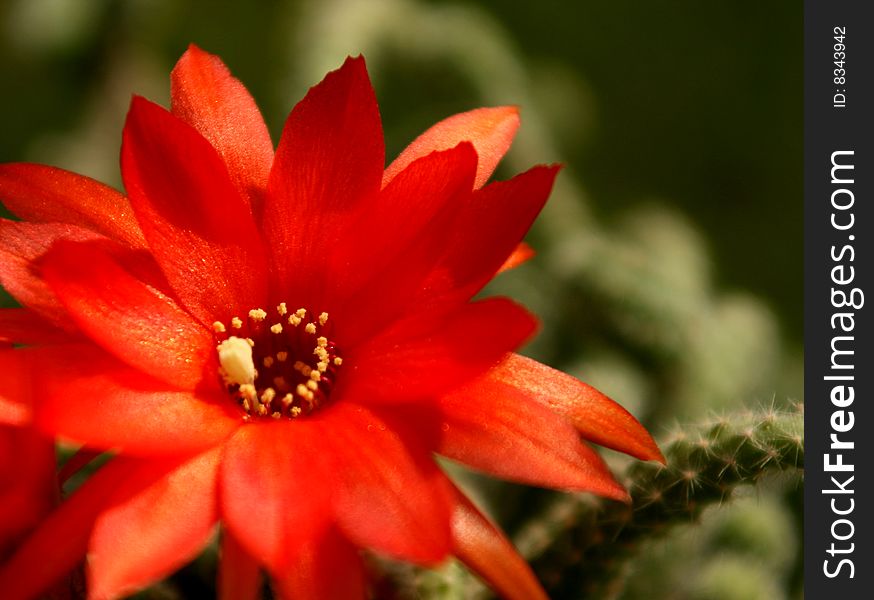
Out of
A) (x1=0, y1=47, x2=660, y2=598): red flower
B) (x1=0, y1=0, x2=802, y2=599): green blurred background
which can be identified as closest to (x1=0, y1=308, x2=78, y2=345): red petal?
(x1=0, y1=47, x2=660, y2=598): red flower

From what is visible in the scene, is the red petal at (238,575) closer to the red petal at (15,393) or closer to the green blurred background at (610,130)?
the red petal at (15,393)

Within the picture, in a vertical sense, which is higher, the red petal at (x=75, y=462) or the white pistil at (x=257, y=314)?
the white pistil at (x=257, y=314)

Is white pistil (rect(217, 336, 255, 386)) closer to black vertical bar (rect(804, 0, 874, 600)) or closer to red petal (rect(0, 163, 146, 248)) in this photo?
red petal (rect(0, 163, 146, 248))

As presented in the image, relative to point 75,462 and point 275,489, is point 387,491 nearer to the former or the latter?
point 275,489

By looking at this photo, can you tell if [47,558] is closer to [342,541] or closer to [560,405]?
[342,541]

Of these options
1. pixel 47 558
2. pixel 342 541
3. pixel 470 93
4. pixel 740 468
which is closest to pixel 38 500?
pixel 47 558

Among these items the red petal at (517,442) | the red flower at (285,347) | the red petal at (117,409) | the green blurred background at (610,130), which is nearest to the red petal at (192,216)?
the red flower at (285,347)
